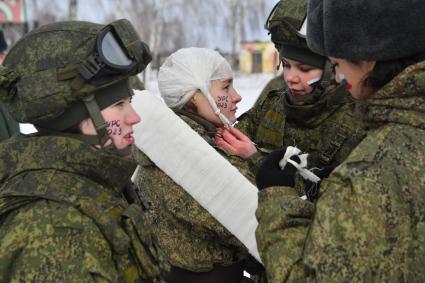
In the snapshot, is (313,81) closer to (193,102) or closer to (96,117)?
(193,102)

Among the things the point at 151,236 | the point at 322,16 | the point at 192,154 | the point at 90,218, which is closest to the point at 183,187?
the point at 192,154

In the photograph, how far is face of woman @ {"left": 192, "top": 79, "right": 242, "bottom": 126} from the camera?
2.82 meters

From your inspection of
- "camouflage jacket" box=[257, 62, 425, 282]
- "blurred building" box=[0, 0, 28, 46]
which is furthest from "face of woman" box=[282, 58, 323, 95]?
"blurred building" box=[0, 0, 28, 46]

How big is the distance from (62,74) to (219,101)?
1.14 m

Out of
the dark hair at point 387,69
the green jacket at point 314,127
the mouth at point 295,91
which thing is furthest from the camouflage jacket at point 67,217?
the mouth at point 295,91

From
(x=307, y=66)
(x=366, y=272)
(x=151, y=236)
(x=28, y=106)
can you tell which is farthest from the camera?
(x=307, y=66)

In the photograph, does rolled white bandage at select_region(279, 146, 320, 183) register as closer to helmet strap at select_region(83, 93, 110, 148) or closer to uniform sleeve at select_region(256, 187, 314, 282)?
uniform sleeve at select_region(256, 187, 314, 282)

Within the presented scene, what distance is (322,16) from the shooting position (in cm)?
177

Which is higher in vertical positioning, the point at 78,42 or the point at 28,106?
the point at 78,42

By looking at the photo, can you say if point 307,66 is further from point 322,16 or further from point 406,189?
point 406,189

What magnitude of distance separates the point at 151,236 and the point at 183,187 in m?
0.49

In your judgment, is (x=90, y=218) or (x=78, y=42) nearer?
(x=90, y=218)

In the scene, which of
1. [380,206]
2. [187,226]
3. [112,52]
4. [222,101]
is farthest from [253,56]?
[380,206]

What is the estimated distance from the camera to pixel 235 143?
278cm
